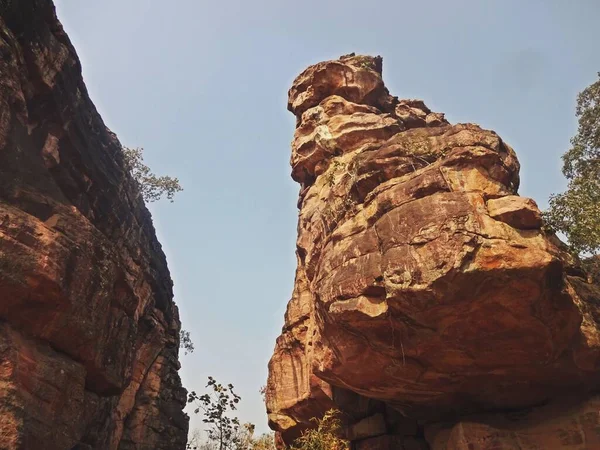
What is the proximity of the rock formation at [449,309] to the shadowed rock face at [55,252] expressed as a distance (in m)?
6.79

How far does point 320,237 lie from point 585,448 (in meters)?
11.0

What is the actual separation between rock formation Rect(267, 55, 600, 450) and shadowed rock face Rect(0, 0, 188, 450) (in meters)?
6.79

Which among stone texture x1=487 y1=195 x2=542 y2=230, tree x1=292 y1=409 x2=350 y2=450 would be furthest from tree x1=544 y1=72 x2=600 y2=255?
tree x1=292 y1=409 x2=350 y2=450

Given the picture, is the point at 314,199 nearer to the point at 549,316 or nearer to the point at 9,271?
the point at 549,316

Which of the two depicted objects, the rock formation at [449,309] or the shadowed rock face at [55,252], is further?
the rock formation at [449,309]

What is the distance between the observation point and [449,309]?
12539 mm

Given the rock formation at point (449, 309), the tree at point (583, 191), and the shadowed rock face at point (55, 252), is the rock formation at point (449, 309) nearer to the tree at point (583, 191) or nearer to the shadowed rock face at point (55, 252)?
the tree at point (583, 191)

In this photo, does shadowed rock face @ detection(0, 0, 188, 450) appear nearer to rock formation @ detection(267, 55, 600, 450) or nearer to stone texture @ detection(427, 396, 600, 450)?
rock formation @ detection(267, 55, 600, 450)

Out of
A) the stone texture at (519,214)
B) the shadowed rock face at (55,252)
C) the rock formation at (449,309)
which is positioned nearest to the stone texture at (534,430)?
the rock formation at (449,309)

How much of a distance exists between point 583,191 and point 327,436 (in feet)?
43.6

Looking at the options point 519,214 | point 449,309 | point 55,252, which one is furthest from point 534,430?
point 55,252

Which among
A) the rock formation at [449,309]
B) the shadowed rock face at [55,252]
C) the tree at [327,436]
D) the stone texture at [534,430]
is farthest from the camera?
the tree at [327,436]

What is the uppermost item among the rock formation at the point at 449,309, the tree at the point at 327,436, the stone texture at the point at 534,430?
the rock formation at the point at 449,309

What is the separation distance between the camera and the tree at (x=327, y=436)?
640 inches
